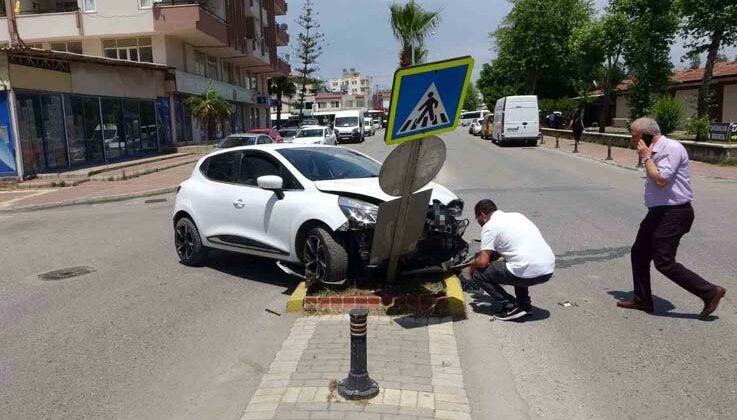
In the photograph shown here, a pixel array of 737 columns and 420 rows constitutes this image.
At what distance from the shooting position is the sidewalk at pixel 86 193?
51.9ft

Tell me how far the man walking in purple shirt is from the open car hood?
6.53 ft

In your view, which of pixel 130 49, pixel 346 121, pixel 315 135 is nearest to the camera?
pixel 315 135

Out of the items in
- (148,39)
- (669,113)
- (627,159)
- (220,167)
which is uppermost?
(148,39)

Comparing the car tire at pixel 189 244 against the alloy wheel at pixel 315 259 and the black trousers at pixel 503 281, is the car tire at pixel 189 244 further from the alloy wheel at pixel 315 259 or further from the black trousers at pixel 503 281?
the black trousers at pixel 503 281

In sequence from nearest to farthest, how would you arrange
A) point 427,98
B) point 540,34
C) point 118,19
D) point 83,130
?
point 427,98 < point 83,130 < point 118,19 < point 540,34

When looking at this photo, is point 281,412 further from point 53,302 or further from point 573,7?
point 573,7

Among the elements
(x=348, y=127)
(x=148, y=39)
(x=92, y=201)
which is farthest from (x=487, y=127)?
(x=92, y=201)

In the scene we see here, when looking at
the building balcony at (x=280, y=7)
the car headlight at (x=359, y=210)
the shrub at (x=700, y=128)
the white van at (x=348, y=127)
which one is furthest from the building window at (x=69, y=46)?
the car headlight at (x=359, y=210)

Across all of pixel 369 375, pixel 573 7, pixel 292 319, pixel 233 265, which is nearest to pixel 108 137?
pixel 233 265

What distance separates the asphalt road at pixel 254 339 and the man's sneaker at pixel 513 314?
97 mm

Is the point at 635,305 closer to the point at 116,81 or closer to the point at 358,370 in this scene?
the point at 358,370

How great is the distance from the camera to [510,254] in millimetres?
5371

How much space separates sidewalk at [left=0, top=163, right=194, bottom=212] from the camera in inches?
623

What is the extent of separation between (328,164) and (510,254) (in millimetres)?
2538
